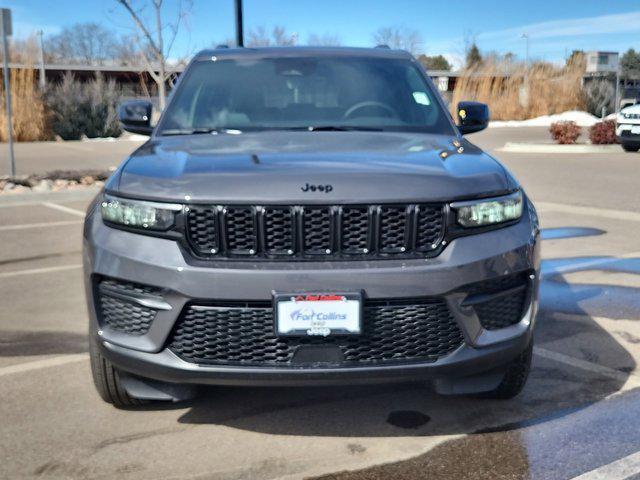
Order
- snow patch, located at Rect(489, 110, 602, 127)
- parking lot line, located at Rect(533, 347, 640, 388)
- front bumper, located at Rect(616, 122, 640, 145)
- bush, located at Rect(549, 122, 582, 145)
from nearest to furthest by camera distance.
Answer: parking lot line, located at Rect(533, 347, 640, 388), front bumper, located at Rect(616, 122, 640, 145), bush, located at Rect(549, 122, 582, 145), snow patch, located at Rect(489, 110, 602, 127)

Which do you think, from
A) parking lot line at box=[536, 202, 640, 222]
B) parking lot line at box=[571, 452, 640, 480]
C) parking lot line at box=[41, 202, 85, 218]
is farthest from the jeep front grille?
parking lot line at box=[41, 202, 85, 218]

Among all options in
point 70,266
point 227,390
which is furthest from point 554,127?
point 227,390

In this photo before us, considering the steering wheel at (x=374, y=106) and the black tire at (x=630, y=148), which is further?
the black tire at (x=630, y=148)

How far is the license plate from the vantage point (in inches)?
113

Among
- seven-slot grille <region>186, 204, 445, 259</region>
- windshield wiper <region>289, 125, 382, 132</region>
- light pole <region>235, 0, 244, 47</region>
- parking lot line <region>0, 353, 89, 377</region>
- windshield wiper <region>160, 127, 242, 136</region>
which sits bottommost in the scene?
parking lot line <region>0, 353, 89, 377</region>

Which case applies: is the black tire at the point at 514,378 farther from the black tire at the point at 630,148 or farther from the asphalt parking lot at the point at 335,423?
the black tire at the point at 630,148

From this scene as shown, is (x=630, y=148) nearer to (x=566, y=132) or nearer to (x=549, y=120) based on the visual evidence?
(x=566, y=132)

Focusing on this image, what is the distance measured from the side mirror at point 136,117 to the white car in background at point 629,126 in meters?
16.5

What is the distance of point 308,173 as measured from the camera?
3068mm

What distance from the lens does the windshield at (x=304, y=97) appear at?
4.23 m

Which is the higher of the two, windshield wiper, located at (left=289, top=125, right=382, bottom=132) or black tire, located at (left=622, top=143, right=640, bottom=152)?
windshield wiper, located at (left=289, top=125, right=382, bottom=132)

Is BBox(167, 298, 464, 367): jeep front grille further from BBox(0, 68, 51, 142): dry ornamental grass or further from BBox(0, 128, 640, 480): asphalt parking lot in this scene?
BBox(0, 68, 51, 142): dry ornamental grass

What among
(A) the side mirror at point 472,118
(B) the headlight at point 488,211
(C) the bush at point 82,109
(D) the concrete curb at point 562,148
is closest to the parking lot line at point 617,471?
(B) the headlight at point 488,211

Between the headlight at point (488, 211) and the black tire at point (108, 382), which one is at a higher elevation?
the headlight at point (488, 211)
